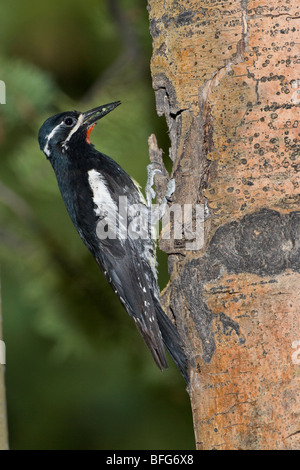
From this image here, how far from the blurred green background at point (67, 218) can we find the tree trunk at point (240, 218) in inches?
36.2

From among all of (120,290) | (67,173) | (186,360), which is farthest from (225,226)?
(67,173)

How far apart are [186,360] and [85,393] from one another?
5.92ft

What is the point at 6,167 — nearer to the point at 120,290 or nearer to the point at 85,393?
the point at 120,290

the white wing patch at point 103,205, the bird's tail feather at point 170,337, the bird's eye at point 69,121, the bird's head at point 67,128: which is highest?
the bird's eye at point 69,121

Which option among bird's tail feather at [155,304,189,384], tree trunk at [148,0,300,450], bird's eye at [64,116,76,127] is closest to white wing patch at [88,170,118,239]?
bird's eye at [64,116,76,127]

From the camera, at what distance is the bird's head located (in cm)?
279

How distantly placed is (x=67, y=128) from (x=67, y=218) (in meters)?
0.45

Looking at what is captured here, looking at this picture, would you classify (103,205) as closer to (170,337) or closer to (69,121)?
(69,121)

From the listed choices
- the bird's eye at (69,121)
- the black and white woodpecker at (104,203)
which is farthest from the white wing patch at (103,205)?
the bird's eye at (69,121)

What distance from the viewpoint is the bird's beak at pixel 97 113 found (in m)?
2.72

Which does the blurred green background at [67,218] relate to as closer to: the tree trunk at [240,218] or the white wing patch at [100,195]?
the white wing patch at [100,195]

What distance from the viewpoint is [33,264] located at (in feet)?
9.68

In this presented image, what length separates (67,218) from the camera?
311cm

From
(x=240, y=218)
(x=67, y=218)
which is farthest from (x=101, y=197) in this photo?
(x=240, y=218)
